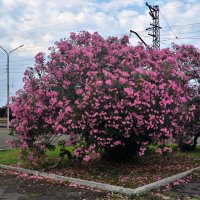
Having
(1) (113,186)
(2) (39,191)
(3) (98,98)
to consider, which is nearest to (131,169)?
(1) (113,186)

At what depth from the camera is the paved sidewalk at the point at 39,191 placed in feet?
25.0

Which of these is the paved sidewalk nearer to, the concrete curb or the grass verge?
the concrete curb

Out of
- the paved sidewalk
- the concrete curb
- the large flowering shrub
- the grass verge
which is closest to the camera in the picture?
the paved sidewalk

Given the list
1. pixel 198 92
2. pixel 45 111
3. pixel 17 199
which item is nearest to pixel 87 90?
pixel 45 111

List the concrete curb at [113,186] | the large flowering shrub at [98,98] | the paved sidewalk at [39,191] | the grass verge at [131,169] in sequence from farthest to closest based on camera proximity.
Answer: the grass verge at [131,169]
the large flowering shrub at [98,98]
the concrete curb at [113,186]
the paved sidewalk at [39,191]

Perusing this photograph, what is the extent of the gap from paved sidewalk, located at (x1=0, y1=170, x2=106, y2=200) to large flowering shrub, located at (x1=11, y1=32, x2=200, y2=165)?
1.01 metres

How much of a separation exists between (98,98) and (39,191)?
2.41 metres

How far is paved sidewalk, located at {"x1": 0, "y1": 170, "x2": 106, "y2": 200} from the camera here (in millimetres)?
7613

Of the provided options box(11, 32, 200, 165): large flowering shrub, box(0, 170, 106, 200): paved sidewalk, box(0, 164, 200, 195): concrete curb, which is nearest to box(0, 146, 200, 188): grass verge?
box(0, 164, 200, 195): concrete curb

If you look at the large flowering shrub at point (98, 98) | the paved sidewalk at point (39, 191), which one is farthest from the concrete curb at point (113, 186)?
the large flowering shrub at point (98, 98)

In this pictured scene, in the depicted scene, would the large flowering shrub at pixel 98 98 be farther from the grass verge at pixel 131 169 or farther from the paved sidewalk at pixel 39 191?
the paved sidewalk at pixel 39 191

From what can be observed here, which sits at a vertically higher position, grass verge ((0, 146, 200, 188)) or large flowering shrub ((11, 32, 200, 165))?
large flowering shrub ((11, 32, 200, 165))

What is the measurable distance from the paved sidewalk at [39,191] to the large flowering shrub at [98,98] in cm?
101

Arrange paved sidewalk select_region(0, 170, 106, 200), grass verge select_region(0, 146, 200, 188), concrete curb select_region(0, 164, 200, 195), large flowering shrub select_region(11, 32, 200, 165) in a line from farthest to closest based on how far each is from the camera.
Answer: grass verge select_region(0, 146, 200, 188) < large flowering shrub select_region(11, 32, 200, 165) < concrete curb select_region(0, 164, 200, 195) < paved sidewalk select_region(0, 170, 106, 200)
